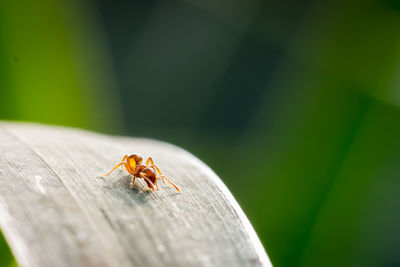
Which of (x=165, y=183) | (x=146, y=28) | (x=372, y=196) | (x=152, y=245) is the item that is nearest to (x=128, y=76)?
(x=146, y=28)

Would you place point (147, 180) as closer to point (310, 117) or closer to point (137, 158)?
point (137, 158)

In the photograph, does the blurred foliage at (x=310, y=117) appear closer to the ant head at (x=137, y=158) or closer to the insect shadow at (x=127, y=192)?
the ant head at (x=137, y=158)

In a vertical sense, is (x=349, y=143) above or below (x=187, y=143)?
above

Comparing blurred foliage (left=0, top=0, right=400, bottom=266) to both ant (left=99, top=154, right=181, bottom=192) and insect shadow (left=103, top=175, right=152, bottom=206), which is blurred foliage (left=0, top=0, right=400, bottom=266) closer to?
ant (left=99, top=154, right=181, bottom=192)

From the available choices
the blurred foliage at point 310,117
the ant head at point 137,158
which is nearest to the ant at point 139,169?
the ant head at point 137,158

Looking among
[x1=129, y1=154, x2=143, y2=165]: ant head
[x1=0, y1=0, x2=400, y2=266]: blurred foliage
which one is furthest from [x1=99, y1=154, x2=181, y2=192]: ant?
[x1=0, y1=0, x2=400, y2=266]: blurred foliage

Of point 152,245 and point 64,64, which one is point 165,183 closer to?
point 152,245

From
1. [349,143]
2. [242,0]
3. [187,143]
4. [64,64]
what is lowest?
[187,143]

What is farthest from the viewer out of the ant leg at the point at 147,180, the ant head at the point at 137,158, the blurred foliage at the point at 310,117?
the blurred foliage at the point at 310,117

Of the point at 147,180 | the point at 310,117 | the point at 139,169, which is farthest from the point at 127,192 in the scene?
the point at 310,117

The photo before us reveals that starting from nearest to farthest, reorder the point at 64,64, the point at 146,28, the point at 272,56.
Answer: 1. the point at 64,64
2. the point at 272,56
3. the point at 146,28

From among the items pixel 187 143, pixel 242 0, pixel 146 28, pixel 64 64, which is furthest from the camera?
pixel 146 28
